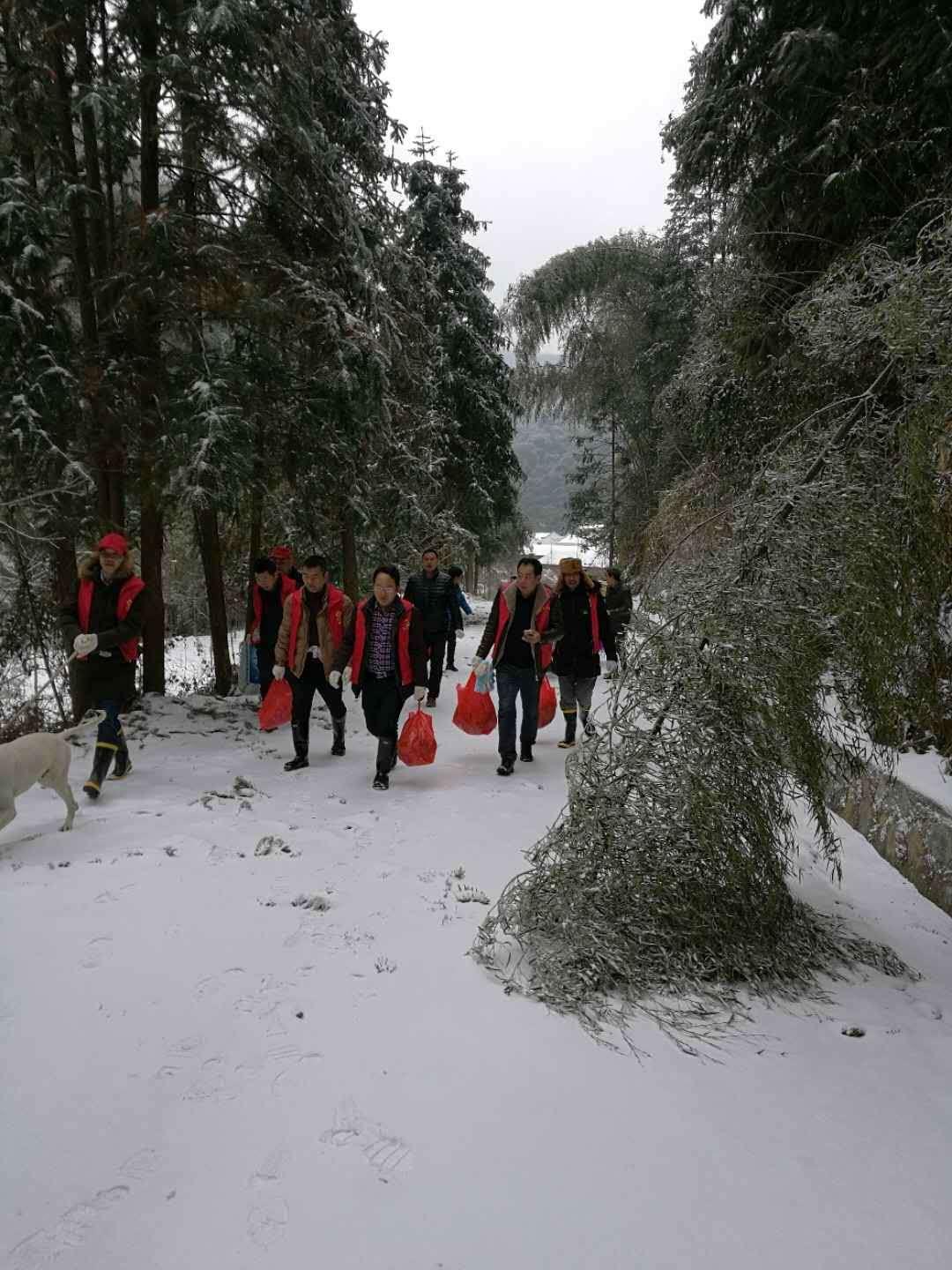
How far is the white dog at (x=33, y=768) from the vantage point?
4.48 metres

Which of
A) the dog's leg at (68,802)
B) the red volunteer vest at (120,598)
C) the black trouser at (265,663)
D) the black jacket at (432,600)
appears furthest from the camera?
the black jacket at (432,600)

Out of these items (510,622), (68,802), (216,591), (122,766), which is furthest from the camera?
(216,591)

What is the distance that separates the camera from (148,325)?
7.54m

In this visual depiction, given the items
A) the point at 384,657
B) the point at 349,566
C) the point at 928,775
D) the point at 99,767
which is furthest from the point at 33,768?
the point at 349,566

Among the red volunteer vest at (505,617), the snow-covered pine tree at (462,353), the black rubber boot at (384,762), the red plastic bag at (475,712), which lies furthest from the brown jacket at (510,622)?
the snow-covered pine tree at (462,353)

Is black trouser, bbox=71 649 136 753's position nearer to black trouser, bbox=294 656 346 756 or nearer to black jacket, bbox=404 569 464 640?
black trouser, bbox=294 656 346 756

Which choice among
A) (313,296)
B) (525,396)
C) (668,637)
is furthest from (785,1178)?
(525,396)

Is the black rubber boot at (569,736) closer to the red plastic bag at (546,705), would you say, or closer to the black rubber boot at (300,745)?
the red plastic bag at (546,705)

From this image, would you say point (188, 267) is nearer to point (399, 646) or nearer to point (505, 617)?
point (399, 646)

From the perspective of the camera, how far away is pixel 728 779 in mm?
3553

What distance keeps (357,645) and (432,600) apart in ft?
9.68

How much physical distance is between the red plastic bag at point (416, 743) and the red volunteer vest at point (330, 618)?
3.72 ft

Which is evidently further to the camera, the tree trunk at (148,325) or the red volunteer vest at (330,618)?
the tree trunk at (148,325)

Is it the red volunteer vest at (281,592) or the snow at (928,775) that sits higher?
the red volunteer vest at (281,592)
